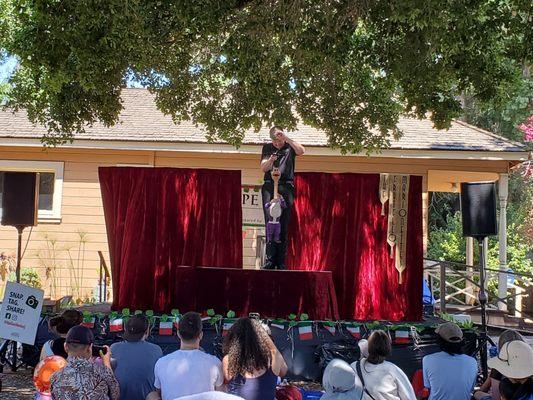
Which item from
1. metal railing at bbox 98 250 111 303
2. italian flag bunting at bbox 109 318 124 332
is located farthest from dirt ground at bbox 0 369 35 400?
metal railing at bbox 98 250 111 303

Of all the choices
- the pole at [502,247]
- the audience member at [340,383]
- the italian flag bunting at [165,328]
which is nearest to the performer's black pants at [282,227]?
the italian flag bunting at [165,328]

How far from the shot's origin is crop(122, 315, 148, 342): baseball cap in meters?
4.33

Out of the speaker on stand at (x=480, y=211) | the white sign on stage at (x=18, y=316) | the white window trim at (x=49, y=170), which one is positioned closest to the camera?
the white sign on stage at (x=18, y=316)

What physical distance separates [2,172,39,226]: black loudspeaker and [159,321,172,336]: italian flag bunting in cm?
325

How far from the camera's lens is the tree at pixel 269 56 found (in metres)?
6.69

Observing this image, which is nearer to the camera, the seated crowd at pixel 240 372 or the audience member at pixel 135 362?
the seated crowd at pixel 240 372

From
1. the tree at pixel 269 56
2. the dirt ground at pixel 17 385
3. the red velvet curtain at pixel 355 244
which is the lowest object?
the dirt ground at pixel 17 385

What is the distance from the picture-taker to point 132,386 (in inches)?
168

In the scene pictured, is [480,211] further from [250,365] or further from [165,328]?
[250,365]

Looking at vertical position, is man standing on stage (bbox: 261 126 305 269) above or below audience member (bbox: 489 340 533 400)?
above

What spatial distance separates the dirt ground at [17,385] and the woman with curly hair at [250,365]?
4.16 meters

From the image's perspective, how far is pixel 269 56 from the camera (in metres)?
8.15

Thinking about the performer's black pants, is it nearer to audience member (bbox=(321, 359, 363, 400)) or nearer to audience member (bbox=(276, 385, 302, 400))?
audience member (bbox=(276, 385, 302, 400))

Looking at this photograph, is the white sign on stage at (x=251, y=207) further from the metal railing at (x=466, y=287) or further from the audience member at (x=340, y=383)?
the audience member at (x=340, y=383)
